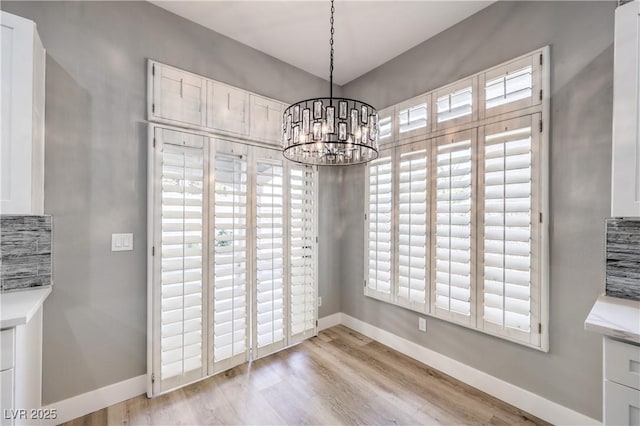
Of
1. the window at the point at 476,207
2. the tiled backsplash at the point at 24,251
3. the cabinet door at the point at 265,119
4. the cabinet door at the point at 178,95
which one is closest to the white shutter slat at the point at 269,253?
the cabinet door at the point at 265,119

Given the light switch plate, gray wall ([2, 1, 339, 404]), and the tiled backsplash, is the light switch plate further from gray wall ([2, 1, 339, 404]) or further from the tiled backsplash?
the tiled backsplash

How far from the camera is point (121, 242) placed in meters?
2.05

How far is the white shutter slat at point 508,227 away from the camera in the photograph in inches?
76.5

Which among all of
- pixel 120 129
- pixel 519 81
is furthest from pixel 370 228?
pixel 120 129

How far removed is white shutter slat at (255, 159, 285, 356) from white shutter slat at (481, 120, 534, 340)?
1.77 metres

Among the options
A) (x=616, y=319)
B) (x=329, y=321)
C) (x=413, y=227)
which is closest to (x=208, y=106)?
(x=413, y=227)

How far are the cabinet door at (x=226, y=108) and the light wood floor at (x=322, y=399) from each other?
2138 millimetres

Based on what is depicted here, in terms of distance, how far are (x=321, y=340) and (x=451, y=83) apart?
2.78 metres

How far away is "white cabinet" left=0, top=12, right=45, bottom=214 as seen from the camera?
145cm

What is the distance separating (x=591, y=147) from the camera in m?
1.75

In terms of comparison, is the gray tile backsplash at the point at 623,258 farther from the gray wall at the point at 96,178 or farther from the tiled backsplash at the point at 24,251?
the tiled backsplash at the point at 24,251

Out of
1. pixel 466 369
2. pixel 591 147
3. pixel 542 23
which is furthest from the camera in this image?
pixel 466 369

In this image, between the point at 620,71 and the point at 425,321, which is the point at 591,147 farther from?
the point at 425,321

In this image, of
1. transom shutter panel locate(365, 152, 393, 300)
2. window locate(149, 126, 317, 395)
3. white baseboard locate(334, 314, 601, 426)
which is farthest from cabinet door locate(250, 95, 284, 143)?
white baseboard locate(334, 314, 601, 426)
